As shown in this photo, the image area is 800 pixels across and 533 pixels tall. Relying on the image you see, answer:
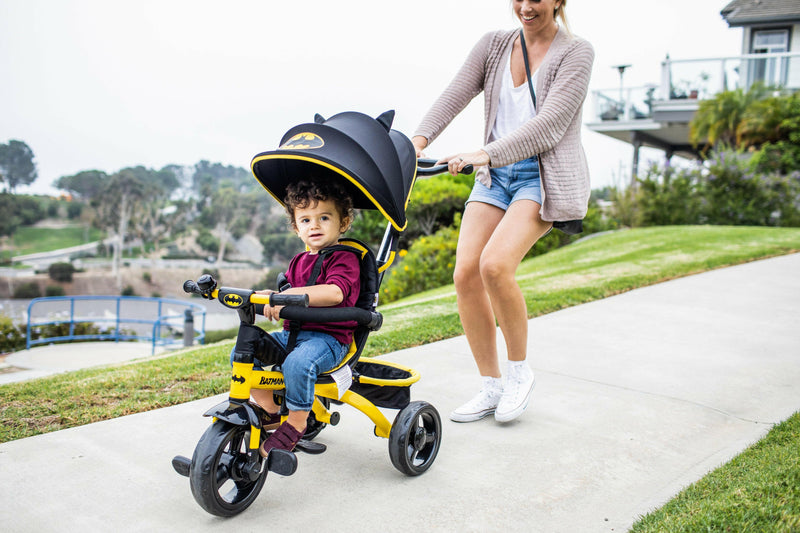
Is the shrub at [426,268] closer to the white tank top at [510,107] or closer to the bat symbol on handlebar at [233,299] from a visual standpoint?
the white tank top at [510,107]

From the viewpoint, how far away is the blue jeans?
2400 millimetres

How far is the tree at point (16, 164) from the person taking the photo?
5641 cm

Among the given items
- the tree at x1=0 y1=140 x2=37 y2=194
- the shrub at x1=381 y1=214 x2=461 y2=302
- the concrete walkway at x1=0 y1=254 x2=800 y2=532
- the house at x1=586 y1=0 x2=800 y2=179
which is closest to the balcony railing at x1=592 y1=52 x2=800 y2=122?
the house at x1=586 y1=0 x2=800 y2=179

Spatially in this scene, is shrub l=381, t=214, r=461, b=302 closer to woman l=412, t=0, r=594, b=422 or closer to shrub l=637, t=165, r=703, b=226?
shrub l=637, t=165, r=703, b=226

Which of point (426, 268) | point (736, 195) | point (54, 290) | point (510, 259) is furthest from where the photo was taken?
point (54, 290)

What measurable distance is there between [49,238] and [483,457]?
5579 cm

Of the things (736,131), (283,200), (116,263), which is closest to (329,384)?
(283,200)

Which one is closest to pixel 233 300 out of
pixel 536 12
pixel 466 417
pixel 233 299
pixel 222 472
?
pixel 233 299

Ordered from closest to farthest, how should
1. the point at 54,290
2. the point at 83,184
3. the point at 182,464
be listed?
1. the point at 182,464
2. the point at 54,290
3. the point at 83,184

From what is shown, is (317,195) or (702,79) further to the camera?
(702,79)

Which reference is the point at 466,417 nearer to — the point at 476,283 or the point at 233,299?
the point at 476,283

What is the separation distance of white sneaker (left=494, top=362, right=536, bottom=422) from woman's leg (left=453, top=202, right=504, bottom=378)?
14cm

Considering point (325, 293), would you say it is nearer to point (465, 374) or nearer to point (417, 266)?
point (465, 374)

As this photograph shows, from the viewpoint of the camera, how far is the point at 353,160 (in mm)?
2484
